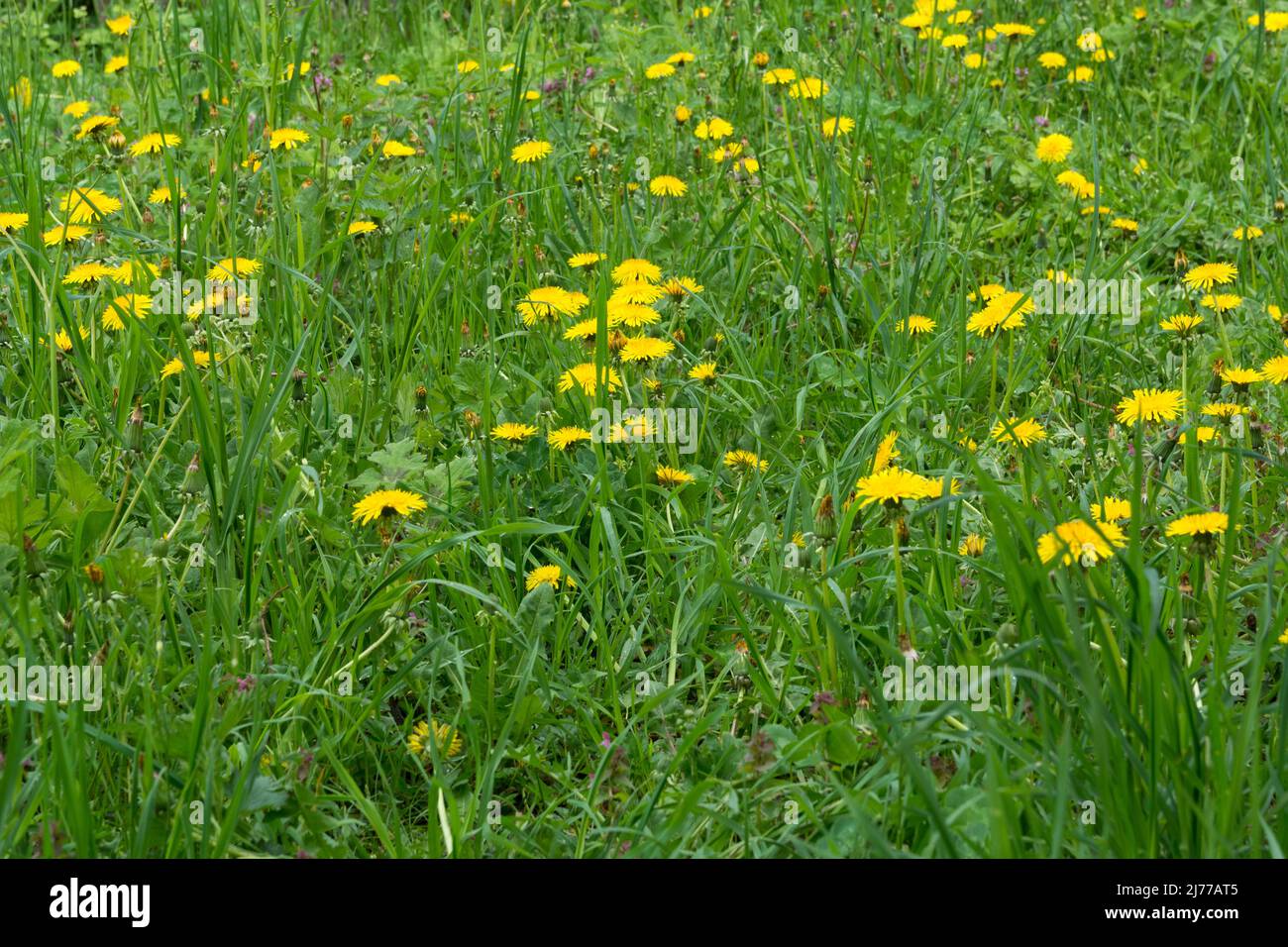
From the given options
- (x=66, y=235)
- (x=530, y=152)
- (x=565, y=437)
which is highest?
(x=530, y=152)

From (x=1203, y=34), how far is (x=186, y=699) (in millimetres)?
4511

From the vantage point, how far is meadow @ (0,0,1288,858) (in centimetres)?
202

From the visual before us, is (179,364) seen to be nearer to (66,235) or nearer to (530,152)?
(66,235)

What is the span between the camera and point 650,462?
293 cm

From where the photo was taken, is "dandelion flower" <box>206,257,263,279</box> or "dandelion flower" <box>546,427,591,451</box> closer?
"dandelion flower" <box>546,427,591,451</box>

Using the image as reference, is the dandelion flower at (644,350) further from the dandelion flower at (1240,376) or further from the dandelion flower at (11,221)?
the dandelion flower at (11,221)

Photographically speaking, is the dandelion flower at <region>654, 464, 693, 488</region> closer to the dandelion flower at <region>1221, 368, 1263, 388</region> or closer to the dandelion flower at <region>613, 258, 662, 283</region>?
the dandelion flower at <region>613, 258, 662, 283</region>

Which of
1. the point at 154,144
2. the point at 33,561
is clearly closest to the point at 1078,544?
the point at 33,561

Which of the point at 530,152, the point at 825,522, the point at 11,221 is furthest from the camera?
the point at 530,152

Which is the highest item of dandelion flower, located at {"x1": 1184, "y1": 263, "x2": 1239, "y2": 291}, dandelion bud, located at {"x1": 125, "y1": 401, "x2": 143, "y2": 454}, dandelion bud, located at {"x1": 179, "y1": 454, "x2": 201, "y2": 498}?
dandelion flower, located at {"x1": 1184, "y1": 263, "x2": 1239, "y2": 291}

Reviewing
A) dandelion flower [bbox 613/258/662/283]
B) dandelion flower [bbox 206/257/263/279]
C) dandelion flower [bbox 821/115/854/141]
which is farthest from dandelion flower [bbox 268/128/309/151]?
dandelion flower [bbox 821/115/854/141]

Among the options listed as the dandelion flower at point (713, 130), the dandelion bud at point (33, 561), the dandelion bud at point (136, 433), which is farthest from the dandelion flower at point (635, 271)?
the dandelion bud at point (33, 561)

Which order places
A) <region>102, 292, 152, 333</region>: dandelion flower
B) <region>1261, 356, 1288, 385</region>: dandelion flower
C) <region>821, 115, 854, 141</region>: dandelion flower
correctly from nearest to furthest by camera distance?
<region>1261, 356, 1288, 385</region>: dandelion flower
<region>102, 292, 152, 333</region>: dandelion flower
<region>821, 115, 854, 141</region>: dandelion flower

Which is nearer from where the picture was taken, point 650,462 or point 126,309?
point 650,462
